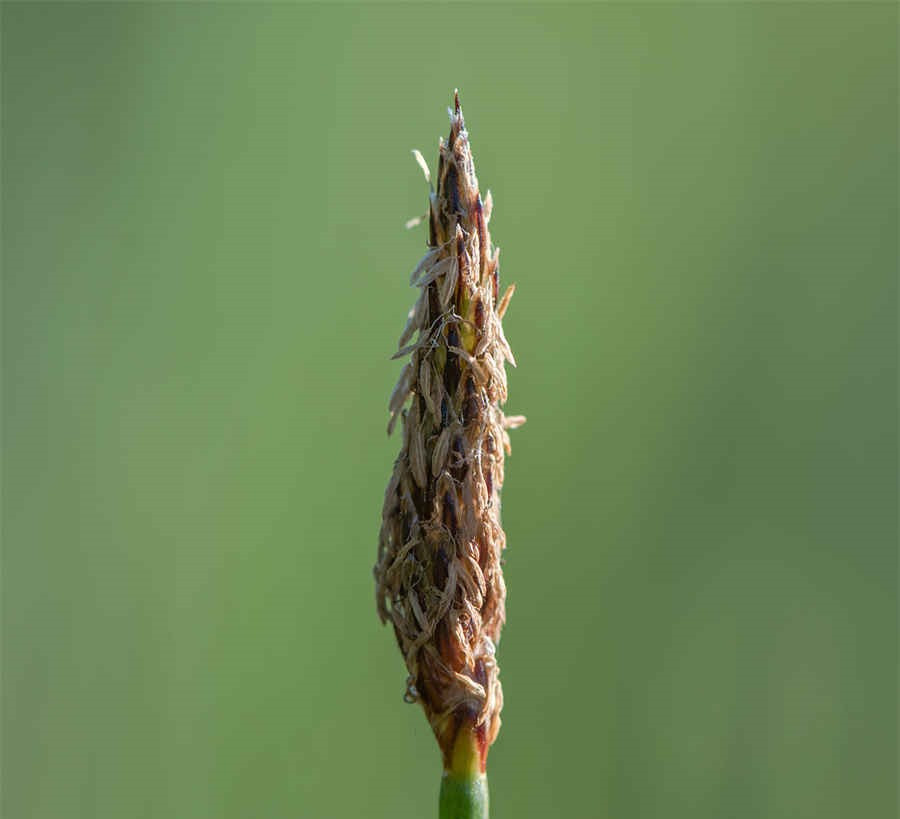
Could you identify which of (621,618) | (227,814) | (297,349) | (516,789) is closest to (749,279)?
(621,618)

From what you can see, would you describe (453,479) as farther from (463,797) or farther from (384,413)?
(384,413)

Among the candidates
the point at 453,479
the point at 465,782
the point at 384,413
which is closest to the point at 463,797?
the point at 465,782

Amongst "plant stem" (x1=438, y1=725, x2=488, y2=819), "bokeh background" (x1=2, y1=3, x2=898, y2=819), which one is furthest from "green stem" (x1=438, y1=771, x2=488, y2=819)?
"bokeh background" (x1=2, y1=3, x2=898, y2=819)

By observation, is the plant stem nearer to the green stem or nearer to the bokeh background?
the green stem

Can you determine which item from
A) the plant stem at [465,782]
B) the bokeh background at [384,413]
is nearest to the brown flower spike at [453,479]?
the plant stem at [465,782]

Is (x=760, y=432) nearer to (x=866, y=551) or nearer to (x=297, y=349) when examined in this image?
(x=866, y=551)

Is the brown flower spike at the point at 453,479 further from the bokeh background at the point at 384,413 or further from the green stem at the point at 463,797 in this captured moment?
the bokeh background at the point at 384,413

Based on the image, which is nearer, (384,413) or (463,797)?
(463,797)
